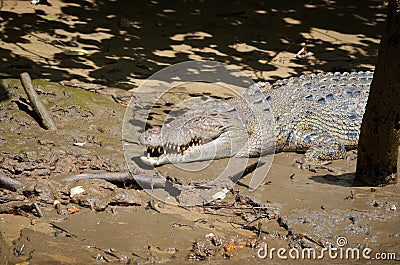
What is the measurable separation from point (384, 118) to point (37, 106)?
10.3ft

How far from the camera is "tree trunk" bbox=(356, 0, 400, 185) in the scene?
5129 mm

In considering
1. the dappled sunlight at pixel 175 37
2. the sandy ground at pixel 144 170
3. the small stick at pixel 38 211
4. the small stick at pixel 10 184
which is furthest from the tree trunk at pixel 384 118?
the dappled sunlight at pixel 175 37

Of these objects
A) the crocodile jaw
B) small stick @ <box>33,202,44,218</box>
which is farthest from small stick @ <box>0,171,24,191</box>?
the crocodile jaw

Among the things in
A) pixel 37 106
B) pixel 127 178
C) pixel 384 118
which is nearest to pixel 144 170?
pixel 127 178

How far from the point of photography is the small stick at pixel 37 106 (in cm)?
634

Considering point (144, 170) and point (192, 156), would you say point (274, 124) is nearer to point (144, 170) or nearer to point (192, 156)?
point (192, 156)

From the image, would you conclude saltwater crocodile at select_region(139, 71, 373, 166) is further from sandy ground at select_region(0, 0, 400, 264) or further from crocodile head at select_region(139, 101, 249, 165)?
sandy ground at select_region(0, 0, 400, 264)

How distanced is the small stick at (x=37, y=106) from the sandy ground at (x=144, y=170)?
112 millimetres

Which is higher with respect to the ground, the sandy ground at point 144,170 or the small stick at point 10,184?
the small stick at point 10,184

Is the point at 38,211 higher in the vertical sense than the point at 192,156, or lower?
higher

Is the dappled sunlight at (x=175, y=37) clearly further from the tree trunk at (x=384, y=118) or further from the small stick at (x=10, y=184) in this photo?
the tree trunk at (x=384, y=118)

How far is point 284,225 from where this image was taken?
16.6 ft

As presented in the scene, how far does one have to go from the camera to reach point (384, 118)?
537 centimetres

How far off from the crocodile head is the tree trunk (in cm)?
135
